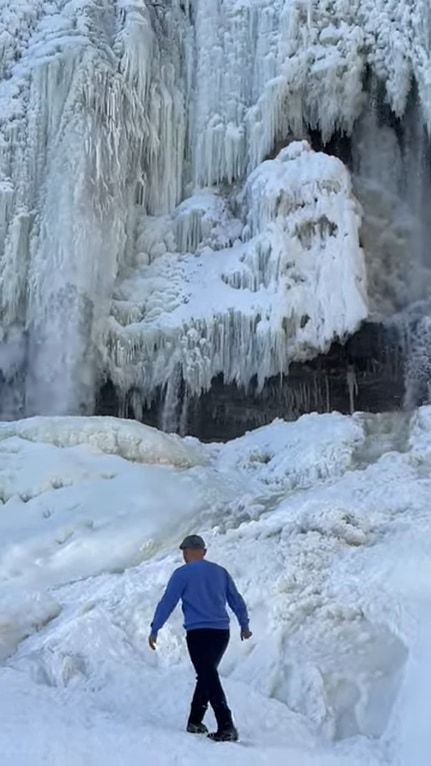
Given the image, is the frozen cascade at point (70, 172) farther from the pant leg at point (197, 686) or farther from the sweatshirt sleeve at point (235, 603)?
the pant leg at point (197, 686)

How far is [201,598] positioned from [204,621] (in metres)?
0.12

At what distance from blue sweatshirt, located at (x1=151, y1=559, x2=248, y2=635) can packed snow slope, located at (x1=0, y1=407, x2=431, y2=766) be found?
57 centimetres

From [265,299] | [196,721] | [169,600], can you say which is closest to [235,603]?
[169,600]

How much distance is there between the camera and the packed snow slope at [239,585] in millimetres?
4820

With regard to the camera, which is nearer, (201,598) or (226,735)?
(226,735)

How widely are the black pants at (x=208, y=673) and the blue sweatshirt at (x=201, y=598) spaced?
46 mm

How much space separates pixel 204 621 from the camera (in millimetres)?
4711

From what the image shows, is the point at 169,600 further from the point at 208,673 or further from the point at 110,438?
the point at 110,438

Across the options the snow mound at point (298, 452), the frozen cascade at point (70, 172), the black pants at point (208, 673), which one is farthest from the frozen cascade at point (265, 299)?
the black pants at point (208, 673)

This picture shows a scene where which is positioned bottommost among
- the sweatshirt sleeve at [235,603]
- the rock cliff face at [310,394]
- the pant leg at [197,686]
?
the pant leg at [197,686]

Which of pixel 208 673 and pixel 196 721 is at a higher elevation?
pixel 208 673

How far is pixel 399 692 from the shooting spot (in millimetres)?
5340

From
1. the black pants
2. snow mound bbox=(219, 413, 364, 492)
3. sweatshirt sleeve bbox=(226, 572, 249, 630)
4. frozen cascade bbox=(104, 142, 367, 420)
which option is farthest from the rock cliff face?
the black pants

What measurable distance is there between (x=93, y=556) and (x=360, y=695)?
14.2ft
